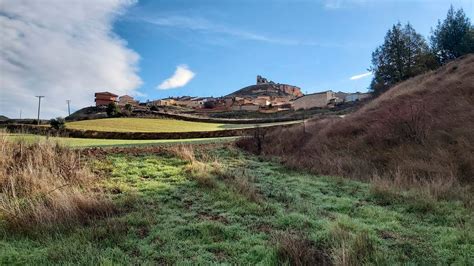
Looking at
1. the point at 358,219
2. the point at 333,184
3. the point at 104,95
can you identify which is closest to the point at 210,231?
the point at 358,219

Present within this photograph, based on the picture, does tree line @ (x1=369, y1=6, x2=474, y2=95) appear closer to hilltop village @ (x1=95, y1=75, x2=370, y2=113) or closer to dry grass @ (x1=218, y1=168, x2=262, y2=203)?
hilltop village @ (x1=95, y1=75, x2=370, y2=113)

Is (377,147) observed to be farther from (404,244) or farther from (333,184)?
(404,244)

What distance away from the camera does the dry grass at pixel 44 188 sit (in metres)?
6.66

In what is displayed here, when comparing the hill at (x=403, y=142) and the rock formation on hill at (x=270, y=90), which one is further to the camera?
the rock formation on hill at (x=270, y=90)

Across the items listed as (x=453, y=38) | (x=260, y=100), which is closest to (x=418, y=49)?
(x=453, y=38)

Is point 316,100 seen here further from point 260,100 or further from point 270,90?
point 270,90

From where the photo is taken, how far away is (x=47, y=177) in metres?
8.82

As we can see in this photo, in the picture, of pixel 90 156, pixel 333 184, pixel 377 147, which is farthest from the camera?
pixel 377 147

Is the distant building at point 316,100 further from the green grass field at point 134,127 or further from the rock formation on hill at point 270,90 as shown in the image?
the rock formation on hill at point 270,90

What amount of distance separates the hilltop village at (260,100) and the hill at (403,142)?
3085 cm

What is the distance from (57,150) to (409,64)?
47514 millimetres

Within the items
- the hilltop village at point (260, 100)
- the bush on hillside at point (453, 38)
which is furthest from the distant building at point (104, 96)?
the bush on hillside at point (453, 38)

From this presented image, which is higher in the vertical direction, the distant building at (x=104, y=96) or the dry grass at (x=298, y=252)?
the distant building at (x=104, y=96)

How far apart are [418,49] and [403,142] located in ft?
132
